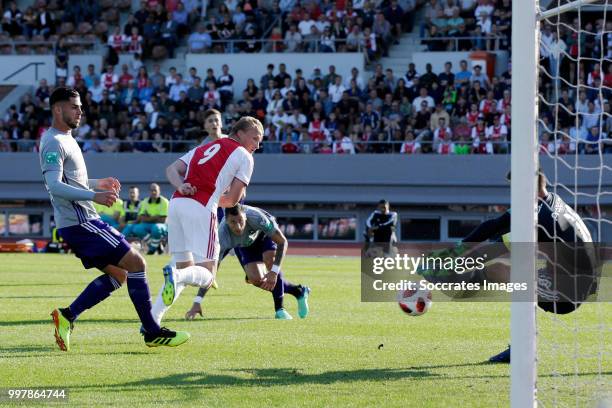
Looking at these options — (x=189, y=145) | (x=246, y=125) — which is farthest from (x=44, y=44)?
(x=246, y=125)

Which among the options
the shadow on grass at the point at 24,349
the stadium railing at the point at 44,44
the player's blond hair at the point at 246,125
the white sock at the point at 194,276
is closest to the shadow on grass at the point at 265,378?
the white sock at the point at 194,276

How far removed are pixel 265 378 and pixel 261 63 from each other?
84.8 ft

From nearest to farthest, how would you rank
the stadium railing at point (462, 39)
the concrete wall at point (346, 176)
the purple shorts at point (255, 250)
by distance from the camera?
1. the purple shorts at point (255, 250)
2. the concrete wall at point (346, 176)
3. the stadium railing at point (462, 39)

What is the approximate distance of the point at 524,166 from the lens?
235 inches

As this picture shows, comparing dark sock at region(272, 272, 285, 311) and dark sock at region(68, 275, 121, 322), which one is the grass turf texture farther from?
dark sock at region(68, 275, 121, 322)

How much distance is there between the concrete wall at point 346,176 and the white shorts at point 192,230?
66.5 ft

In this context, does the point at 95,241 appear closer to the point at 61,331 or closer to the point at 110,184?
the point at 110,184

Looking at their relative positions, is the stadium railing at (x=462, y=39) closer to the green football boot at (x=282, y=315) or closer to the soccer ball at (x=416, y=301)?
the green football boot at (x=282, y=315)

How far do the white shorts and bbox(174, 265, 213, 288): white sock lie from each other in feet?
0.67

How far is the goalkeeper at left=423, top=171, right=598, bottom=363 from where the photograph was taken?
822cm

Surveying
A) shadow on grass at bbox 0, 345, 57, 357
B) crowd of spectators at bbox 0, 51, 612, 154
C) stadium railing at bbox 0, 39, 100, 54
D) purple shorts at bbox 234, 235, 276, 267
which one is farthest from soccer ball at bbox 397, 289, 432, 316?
stadium railing at bbox 0, 39, 100, 54

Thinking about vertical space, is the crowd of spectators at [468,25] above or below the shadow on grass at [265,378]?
above

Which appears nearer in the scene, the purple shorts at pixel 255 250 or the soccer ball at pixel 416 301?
the soccer ball at pixel 416 301

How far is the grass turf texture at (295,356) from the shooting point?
22.5 ft
